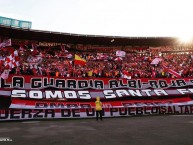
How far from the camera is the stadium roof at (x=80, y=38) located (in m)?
29.9

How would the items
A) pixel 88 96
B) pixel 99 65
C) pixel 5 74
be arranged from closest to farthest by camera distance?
pixel 5 74
pixel 88 96
pixel 99 65

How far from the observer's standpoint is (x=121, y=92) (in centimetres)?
2302

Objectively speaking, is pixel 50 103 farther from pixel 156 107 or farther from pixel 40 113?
pixel 156 107

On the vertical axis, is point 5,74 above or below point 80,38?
below

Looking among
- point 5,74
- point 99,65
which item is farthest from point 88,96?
point 99,65

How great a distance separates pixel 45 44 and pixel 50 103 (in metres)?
15.0

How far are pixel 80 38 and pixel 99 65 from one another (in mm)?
4913

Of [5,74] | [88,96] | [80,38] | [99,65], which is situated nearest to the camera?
[5,74]

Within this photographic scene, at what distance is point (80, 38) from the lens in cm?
3325

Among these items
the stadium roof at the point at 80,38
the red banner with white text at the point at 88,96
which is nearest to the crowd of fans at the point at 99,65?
the stadium roof at the point at 80,38

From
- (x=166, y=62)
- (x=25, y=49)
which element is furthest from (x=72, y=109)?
(x=166, y=62)

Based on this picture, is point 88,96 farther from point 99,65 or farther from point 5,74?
point 99,65

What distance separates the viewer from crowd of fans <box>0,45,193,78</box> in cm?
2572

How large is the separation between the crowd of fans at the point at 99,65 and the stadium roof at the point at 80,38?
1.53 metres
